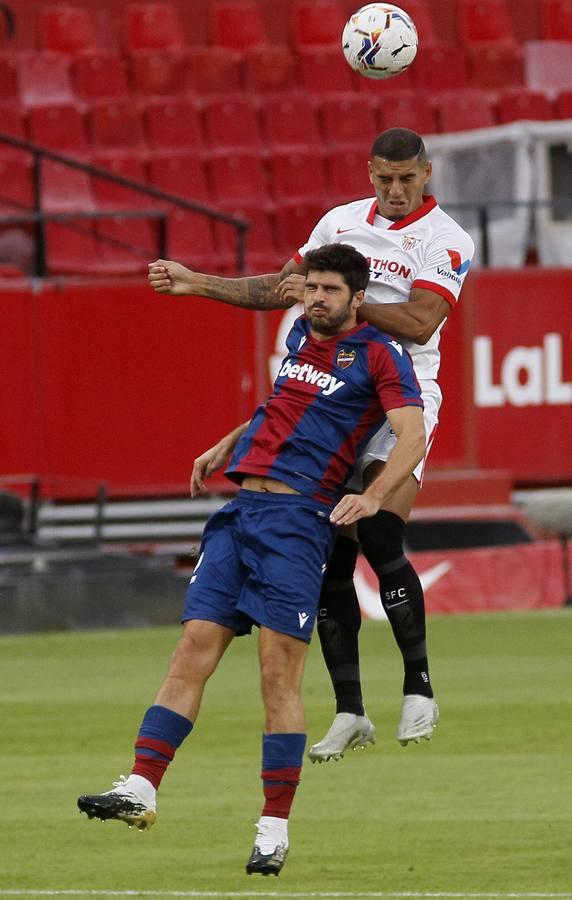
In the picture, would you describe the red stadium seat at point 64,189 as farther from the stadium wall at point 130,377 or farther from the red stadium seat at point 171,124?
the stadium wall at point 130,377

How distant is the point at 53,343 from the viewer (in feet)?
67.2

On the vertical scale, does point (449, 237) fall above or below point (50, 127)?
below

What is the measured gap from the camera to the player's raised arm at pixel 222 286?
843 centimetres

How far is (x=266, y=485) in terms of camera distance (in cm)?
812

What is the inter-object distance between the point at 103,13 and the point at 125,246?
20.3ft

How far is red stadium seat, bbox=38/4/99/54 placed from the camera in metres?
24.6

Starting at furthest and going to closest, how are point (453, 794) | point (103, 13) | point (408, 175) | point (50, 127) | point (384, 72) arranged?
point (103, 13) → point (50, 127) → point (453, 794) → point (384, 72) → point (408, 175)

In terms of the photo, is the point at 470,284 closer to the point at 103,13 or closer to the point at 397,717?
the point at 103,13

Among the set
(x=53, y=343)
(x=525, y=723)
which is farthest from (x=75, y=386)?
(x=525, y=723)

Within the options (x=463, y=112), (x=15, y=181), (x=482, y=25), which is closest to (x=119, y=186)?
(x=15, y=181)

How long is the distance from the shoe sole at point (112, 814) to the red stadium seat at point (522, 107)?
61.9ft

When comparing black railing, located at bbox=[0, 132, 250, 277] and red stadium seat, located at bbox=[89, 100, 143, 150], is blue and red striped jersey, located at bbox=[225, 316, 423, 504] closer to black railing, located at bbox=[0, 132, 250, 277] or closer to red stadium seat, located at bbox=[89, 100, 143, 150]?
black railing, located at bbox=[0, 132, 250, 277]

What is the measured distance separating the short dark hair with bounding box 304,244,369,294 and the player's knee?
1.23 m

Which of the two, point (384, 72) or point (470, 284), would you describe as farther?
point (470, 284)
